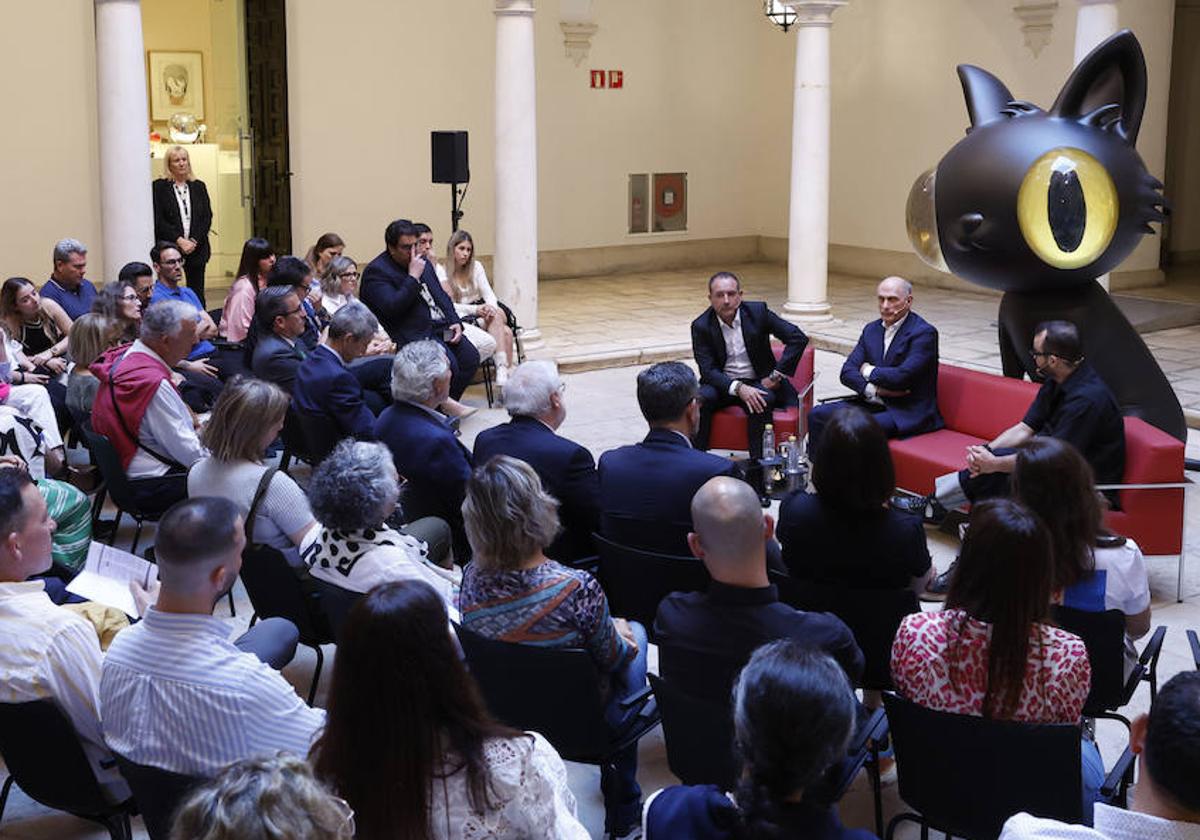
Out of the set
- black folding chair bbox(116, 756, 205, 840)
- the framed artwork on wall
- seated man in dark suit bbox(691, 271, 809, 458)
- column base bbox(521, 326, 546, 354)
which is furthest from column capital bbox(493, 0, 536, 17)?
black folding chair bbox(116, 756, 205, 840)

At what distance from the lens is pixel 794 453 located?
7.77m

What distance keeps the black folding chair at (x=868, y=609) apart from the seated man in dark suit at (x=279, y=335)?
147 inches

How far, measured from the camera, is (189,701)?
350cm

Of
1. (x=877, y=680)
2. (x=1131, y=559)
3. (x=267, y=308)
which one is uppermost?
(x=267, y=308)

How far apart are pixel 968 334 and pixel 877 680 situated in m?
8.83

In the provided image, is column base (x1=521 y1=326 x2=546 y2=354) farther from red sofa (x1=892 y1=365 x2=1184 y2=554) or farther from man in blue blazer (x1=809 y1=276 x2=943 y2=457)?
red sofa (x1=892 y1=365 x2=1184 y2=554)

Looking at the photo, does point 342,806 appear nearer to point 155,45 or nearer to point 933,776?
point 933,776

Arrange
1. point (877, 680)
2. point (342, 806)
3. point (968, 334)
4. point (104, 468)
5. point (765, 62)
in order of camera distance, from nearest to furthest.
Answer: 1. point (342, 806)
2. point (877, 680)
3. point (104, 468)
4. point (968, 334)
5. point (765, 62)

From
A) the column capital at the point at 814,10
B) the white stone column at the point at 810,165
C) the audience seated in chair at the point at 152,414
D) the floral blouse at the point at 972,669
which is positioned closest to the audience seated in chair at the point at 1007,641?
the floral blouse at the point at 972,669

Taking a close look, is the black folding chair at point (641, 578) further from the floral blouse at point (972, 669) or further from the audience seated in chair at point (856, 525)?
the floral blouse at point (972, 669)

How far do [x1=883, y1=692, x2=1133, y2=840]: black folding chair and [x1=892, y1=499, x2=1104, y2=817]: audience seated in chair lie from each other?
81 millimetres

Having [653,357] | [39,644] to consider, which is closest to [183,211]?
[653,357]

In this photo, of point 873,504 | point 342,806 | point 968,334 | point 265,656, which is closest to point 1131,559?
point 873,504

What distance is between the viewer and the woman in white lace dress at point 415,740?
287 cm
